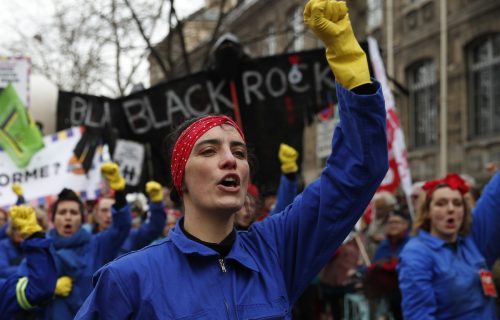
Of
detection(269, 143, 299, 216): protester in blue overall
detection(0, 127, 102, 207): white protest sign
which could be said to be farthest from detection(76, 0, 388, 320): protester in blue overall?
detection(0, 127, 102, 207): white protest sign

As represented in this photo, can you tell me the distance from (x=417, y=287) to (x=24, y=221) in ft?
7.46

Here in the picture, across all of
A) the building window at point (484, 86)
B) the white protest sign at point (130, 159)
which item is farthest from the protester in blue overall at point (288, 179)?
the building window at point (484, 86)

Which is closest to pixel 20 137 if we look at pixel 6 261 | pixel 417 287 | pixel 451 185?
pixel 6 261

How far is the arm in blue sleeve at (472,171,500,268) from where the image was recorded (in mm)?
4414

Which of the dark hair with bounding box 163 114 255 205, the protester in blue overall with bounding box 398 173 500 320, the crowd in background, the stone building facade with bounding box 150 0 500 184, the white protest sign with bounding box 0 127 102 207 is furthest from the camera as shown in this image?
the stone building facade with bounding box 150 0 500 184

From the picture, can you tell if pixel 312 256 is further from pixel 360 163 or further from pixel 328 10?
pixel 328 10

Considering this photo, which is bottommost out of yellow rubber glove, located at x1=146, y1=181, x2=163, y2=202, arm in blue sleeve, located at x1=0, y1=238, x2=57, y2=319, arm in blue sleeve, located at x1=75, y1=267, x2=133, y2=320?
arm in blue sleeve, located at x1=0, y1=238, x2=57, y2=319

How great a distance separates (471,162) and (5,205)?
1259 centimetres

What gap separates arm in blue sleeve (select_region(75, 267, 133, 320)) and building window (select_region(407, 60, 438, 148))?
16.8 meters

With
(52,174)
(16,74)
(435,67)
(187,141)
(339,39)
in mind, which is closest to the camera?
(339,39)

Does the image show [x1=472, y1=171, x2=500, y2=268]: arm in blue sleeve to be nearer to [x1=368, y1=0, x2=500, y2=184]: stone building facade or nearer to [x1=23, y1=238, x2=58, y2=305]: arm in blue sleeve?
[x1=23, y1=238, x2=58, y2=305]: arm in blue sleeve

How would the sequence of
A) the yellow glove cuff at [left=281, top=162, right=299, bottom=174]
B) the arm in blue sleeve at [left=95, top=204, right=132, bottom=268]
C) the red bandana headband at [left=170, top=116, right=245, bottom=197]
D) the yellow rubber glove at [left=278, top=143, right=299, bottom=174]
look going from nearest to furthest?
the red bandana headband at [left=170, top=116, right=245, bottom=197] < the yellow rubber glove at [left=278, top=143, right=299, bottom=174] < the arm in blue sleeve at [left=95, top=204, right=132, bottom=268] < the yellow glove cuff at [left=281, top=162, right=299, bottom=174]

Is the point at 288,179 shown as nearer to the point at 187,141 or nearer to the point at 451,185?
the point at 451,185

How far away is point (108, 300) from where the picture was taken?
2.23 m
